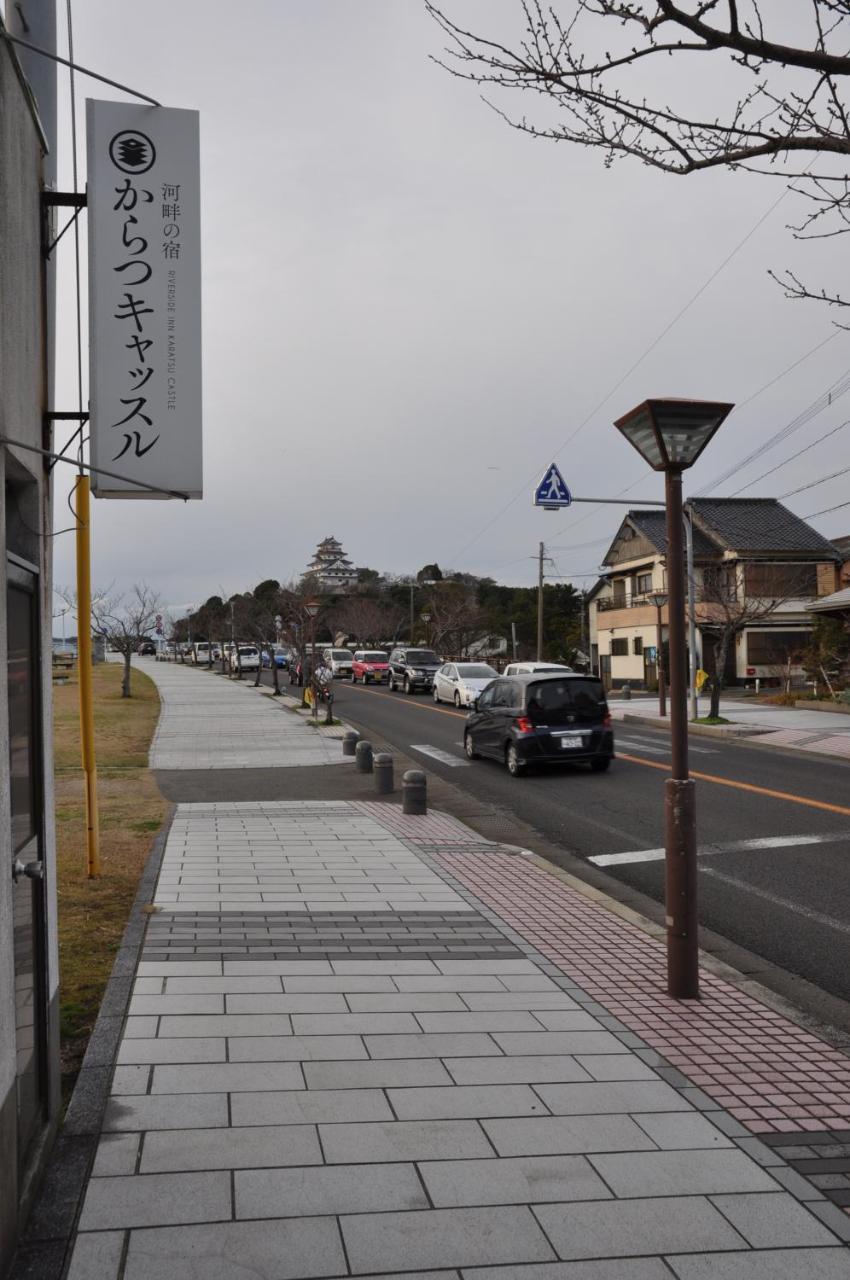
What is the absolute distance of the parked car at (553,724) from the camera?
1639cm

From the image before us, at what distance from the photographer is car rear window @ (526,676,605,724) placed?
54.4 ft

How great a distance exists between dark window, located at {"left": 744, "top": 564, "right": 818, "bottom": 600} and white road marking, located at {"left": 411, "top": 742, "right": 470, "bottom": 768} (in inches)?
1087

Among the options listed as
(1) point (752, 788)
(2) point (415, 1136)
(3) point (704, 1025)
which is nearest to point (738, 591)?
(1) point (752, 788)

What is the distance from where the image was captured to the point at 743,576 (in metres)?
42.4

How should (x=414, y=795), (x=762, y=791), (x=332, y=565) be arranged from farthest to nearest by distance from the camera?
1. (x=332, y=565)
2. (x=762, y=791)
3. (x=414, y=795)

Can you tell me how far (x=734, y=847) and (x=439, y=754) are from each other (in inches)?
389

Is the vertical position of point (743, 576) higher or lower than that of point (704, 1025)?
higher

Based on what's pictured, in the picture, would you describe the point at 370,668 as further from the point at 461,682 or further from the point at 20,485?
the point at 20,485

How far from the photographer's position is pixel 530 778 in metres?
16.5

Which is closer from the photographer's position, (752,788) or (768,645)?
(752,788)

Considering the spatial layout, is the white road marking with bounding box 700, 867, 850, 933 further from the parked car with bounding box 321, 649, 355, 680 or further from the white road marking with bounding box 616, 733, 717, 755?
the parked car with bounding box 321, 649, 355, 680

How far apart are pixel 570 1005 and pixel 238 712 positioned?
26706 millimetres

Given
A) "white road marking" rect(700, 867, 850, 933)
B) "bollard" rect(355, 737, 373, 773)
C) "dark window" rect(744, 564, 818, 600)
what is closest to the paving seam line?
"white road marking" rect(700, 867, 850, 933)

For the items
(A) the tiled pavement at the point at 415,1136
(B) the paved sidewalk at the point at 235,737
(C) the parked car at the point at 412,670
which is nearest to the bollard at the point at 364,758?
(B) the paved sidewalk at the point at 235,737
